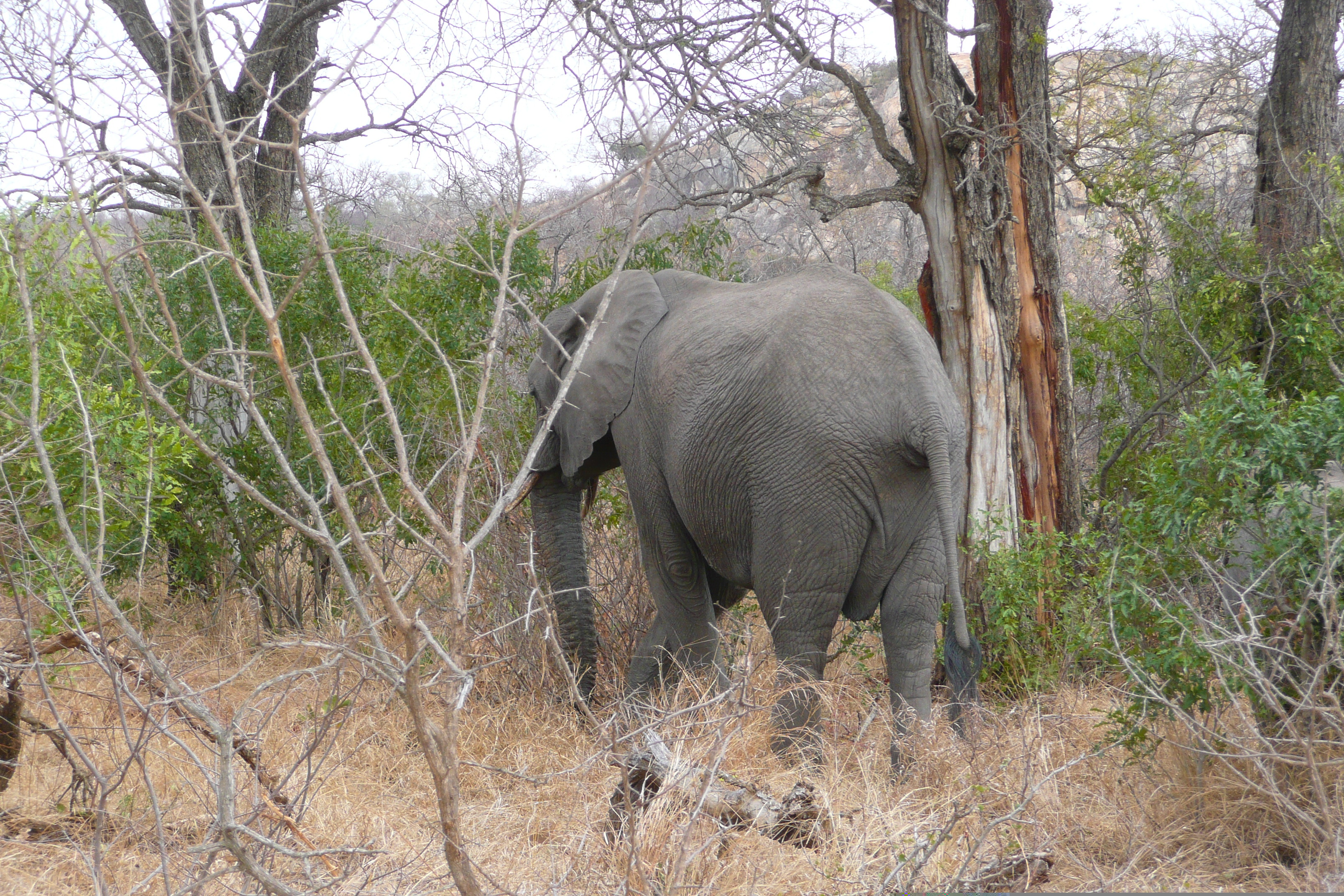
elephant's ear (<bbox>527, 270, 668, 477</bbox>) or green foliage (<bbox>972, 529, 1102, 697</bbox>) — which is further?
green foliage (<bbox>972, 529, 1102, 697</bbox>)

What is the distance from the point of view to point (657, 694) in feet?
17.0

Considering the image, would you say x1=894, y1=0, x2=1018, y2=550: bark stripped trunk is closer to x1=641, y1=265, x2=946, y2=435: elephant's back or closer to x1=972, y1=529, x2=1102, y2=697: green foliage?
x1=972, y1=529, x2=1102, y2=697: green foliage

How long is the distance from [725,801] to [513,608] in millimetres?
2279

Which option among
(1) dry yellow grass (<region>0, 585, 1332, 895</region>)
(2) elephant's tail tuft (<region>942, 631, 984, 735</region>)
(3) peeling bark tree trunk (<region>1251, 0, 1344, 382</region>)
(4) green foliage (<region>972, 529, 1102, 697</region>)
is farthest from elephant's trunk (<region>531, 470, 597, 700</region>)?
(3) peeling bark tree trunk (<region>1251, 0, 1344, 382</region>)

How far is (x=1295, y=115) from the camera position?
7.32 meters

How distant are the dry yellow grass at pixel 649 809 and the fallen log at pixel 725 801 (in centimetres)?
6

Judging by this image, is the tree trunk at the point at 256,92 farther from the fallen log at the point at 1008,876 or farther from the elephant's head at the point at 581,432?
the fallen log at the point at 1008,876

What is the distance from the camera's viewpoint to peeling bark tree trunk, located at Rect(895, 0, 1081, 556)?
6051mm

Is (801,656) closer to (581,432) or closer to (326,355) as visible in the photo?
(581,432)

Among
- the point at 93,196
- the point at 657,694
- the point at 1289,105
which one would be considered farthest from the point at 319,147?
the point at 1289,105

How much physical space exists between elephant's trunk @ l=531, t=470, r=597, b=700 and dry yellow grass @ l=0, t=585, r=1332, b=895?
0.24 metres

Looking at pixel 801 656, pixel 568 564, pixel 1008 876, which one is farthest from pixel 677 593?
pixel 1008 876

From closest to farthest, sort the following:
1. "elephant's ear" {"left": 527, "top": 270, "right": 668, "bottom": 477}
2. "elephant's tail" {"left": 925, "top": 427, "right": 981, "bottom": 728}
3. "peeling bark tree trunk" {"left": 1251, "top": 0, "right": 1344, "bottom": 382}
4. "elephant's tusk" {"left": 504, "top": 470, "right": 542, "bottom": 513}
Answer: "elephant's tail" {"left": 925, "top": 427, "right": 981, "bottom": 728}
"elephant's ear" {"left": 527, "top": 270, "right": 668, "bottom": 477}
"elephant's tusk" {"left": 504, "top": 470, "right": 542, "bottom": 513}
"peeling bark tree trunk" {"left": 1251, "top": 0, "right": 1344, "bottom": 382}

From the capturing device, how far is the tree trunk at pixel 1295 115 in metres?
7.11
